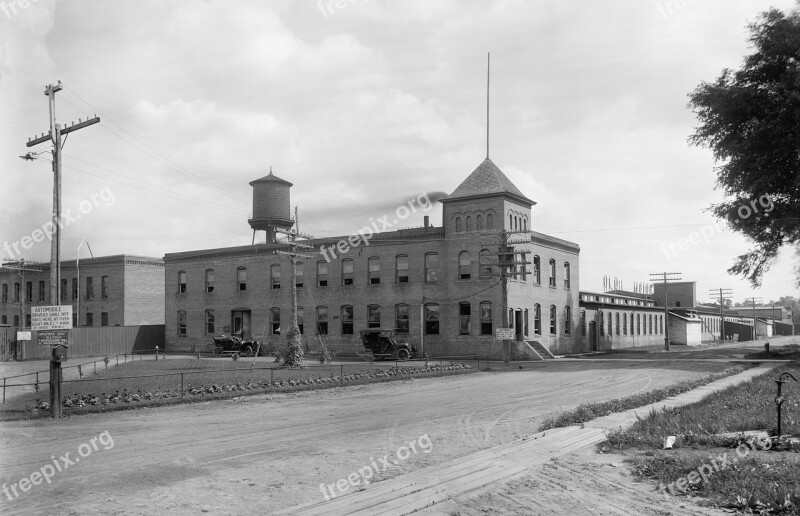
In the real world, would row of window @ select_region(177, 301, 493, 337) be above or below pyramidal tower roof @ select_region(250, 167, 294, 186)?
below

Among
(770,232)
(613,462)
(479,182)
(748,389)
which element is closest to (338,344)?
(479,182)

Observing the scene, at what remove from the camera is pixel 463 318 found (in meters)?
46.6

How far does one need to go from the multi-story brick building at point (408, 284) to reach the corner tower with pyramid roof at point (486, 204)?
76mm

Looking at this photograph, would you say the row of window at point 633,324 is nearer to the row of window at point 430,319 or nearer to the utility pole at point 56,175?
the row of window at point 430,319

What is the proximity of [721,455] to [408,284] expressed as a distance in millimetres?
39106

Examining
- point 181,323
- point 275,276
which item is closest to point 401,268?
point 275,276

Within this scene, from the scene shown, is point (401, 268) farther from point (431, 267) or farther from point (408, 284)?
point (431, 267)

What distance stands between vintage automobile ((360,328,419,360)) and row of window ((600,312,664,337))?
77.9ft

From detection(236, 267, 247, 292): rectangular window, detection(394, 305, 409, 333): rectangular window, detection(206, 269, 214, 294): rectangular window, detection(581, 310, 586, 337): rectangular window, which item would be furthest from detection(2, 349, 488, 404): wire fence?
detection(206, 269, 214, 294): rectangular window

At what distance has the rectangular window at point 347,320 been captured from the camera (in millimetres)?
51281

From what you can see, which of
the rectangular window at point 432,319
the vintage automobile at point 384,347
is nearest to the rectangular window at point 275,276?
the vintage automobile at point 384,347

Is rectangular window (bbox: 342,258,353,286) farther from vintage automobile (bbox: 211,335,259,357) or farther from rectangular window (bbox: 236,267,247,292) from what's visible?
rectangular window (bbox: 236,267,247,292)

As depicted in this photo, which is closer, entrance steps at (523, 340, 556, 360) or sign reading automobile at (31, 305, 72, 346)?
sign reading automobile at (31, 305, 72, 346)

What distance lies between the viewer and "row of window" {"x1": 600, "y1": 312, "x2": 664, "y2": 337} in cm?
6165
